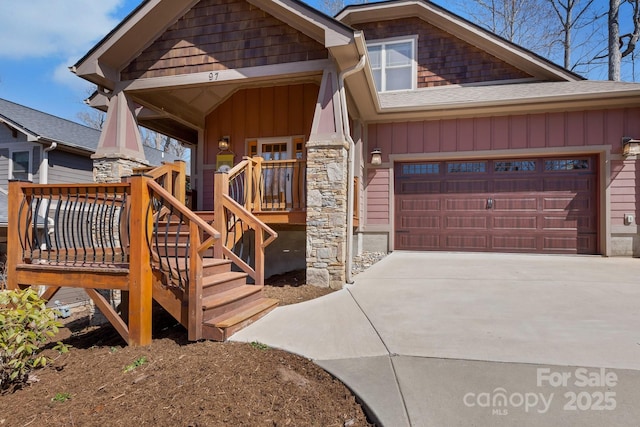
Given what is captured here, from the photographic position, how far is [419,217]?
799 centimetres

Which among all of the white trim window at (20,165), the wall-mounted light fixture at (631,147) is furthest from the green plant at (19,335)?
the white trim window at (20,165)

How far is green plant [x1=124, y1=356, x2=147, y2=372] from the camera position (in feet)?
8.49

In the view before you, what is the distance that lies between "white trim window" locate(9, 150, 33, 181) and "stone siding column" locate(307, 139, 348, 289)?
10047 mm

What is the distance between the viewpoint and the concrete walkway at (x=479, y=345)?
6.25 ft

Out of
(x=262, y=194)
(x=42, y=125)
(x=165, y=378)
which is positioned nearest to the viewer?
(x=165, y=378)

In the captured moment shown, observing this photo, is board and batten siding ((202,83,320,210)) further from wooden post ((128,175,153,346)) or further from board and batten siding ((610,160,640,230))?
board and batten siding ((610,160,640,230))

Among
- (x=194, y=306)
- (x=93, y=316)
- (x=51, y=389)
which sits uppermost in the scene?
(x=194, y=306)

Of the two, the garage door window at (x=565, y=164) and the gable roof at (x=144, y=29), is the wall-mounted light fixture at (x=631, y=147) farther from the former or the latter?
the gable roof at (x=144, y=29)

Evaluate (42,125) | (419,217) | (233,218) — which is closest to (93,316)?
(233,218)

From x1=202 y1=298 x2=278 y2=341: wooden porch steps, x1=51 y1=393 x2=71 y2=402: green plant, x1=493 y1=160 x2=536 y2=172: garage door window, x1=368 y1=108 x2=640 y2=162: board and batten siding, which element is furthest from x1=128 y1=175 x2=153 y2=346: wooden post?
x1=493 y1=160 x2=536 y2=172: garage door window

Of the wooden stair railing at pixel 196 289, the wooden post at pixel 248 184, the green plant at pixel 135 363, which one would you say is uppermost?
the wooden post at pixel 248 184

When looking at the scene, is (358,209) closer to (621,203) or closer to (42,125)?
(621,203)

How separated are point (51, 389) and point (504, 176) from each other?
26.9 feet

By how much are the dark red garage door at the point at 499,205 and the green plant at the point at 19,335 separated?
22.4ft
